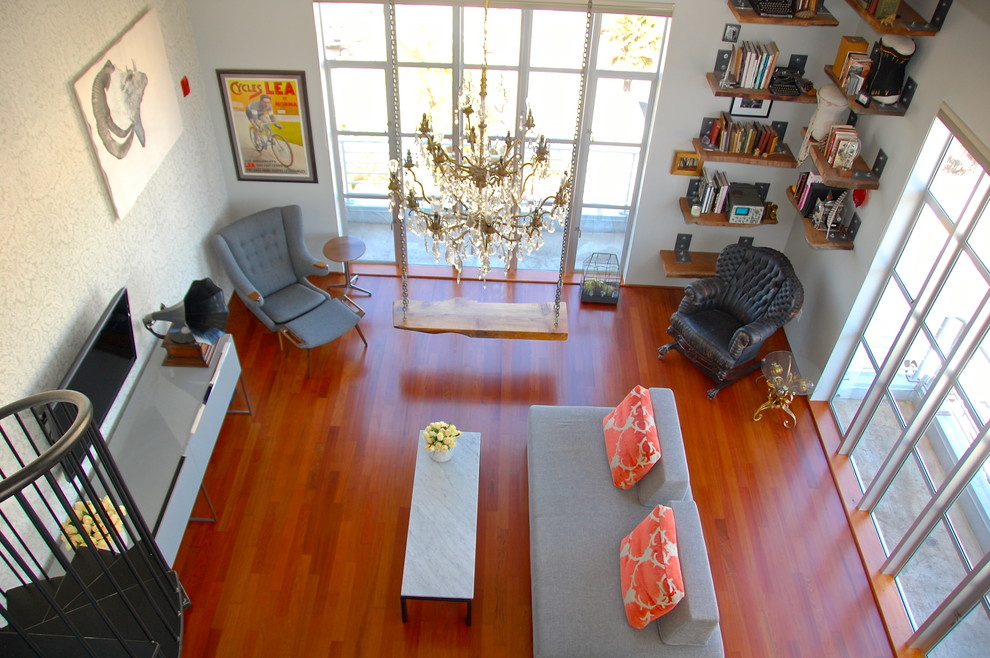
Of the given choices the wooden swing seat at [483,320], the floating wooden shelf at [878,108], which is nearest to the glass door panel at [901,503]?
the floating wooden shelf at [878,108]

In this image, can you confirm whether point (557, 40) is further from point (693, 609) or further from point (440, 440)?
point (693, 609)

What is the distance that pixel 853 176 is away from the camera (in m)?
5.33

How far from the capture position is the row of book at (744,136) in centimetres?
615

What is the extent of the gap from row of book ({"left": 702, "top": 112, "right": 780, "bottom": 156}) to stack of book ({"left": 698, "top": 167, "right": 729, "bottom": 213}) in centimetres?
35

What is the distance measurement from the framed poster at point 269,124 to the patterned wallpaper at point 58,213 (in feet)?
2.54

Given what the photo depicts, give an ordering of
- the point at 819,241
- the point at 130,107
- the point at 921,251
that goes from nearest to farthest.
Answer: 1. the point at 130,107
2. the point at 921,251
3. the point at 819,241

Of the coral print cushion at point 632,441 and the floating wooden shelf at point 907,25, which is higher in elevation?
the floating wooden shelf at point 907,25

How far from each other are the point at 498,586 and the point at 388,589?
0.72m

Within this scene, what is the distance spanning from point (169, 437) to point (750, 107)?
5205 mm

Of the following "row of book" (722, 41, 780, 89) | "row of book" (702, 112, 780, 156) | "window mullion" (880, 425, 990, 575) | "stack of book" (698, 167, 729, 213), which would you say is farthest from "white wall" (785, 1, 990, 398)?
"window mullion" (880, 425, 990, 575)

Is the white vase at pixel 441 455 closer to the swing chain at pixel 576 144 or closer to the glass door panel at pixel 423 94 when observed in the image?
the swing chain at pixel 576 144

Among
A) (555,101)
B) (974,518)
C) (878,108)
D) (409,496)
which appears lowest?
(409,496)

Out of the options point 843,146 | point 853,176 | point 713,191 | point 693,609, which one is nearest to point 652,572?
point 693,609

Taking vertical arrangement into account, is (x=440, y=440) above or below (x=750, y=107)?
below
